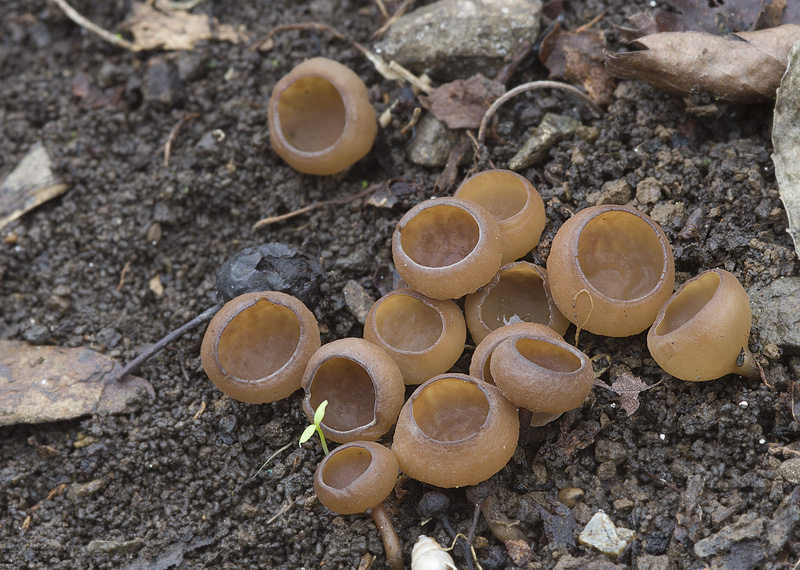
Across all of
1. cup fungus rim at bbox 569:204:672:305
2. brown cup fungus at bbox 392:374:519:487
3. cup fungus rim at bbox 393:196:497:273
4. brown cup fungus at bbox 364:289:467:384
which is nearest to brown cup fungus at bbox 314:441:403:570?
brown cup fungus at bbox 392:374:519:487

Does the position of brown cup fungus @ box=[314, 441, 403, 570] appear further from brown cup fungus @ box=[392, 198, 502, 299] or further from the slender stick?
brown cup fungus @ box=[392, 198, 502, 299]

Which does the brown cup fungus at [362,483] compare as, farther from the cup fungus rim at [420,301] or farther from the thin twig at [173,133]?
the thin twig at [173,133]

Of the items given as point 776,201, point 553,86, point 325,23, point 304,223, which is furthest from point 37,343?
point 776,201

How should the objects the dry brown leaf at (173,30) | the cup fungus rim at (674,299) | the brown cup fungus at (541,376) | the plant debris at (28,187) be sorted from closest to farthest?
1. the brown cup fungus at (541,376)
2. the cup fungus rim at (674,299)
3. the plant debris at (28,187)
4. the dry brown leaf at (173,30)

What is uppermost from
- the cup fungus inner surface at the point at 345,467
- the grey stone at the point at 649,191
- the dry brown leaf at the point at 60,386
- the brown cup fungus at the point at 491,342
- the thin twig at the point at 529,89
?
the thin twig at the point at 529,89

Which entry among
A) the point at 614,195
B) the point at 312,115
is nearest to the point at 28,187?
the point at 312,115

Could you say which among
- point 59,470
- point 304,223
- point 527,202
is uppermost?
point 527,202

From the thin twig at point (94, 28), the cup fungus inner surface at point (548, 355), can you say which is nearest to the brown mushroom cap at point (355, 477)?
the cup fungus inner surface at point (548, 355)

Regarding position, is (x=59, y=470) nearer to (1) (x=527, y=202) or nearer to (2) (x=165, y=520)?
(2) (x=165, y=520)
